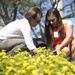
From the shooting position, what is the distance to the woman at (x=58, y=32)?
5.42 meters

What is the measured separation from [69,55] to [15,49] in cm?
107

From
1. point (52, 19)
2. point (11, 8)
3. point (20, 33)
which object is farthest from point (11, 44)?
point (11, 8)

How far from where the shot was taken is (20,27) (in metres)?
5.23

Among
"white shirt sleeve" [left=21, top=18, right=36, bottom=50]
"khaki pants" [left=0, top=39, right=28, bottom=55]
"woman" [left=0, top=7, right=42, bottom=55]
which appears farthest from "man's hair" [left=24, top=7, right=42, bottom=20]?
"khaki pants" [left=0, top=39, right=28, bottom=55]

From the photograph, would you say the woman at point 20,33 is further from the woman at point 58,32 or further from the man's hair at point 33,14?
the woman at point 58,32

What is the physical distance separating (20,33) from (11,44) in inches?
10.2

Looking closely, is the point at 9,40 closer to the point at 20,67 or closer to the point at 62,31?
the point at 62,31

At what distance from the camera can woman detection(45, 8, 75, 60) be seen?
5.42 meters

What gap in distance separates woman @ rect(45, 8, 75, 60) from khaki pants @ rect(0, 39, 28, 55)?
0.50 meters

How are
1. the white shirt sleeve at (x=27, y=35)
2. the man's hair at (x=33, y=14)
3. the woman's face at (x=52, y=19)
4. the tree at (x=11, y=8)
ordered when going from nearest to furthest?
the white shirt sleeve at (x=27, y=35) < the man's hair at (x=33, y=14) < the woman's face at (x=52, y=19) < the tree at (x=11, y=8)

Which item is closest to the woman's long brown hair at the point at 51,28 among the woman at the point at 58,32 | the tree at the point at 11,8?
the woman at the point at 58,32

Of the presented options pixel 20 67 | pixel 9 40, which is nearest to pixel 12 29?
pixel 9 40

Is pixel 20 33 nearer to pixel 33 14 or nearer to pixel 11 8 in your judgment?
pixel 33 14

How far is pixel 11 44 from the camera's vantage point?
5504 millimetres
